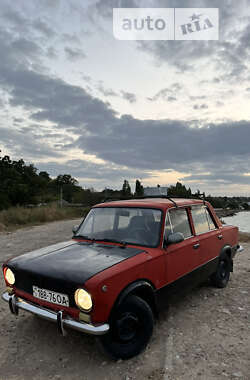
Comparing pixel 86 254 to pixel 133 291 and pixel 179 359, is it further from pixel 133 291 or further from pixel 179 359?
pixel 179 359

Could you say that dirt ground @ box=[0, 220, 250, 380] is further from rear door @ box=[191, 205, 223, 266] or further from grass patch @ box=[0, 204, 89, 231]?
grass patch @ box=[0, 204, 89, 231]

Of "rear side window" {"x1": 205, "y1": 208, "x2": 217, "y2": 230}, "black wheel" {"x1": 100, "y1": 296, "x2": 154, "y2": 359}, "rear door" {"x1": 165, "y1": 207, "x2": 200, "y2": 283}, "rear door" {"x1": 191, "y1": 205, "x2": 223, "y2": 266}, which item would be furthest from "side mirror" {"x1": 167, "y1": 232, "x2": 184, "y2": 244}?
"rear side window" {"x1": 205, "y1": 208, "x2": 217, "y2": 230}

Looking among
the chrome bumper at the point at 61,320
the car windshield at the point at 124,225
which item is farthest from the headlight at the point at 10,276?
the car windshield at the point at 124,225

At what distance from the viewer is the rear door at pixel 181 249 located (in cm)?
340

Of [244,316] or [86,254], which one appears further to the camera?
[244,316]

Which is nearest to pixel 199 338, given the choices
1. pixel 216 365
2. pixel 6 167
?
pixel 216 365

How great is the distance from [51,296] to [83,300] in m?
0.44

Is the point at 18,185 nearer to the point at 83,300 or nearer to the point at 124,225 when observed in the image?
the point at 124,225

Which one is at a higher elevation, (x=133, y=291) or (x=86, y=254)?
(x=86, y=254)

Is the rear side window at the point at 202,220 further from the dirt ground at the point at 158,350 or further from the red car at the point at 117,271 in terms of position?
the dirt ground at the point at 158,350

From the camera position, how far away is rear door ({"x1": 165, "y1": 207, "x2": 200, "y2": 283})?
340 centimetres

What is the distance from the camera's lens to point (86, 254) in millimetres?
3139

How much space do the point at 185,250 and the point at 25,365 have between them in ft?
→ 7.80

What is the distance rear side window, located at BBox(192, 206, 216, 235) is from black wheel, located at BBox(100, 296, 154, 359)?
1.84 meters
